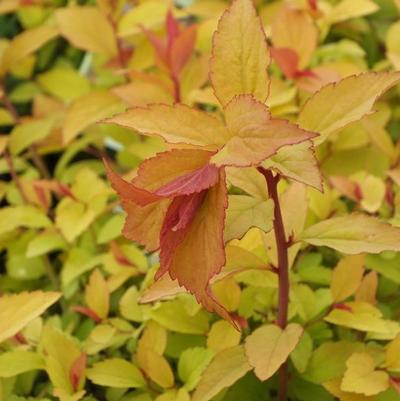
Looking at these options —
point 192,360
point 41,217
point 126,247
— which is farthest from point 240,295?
point 41,217

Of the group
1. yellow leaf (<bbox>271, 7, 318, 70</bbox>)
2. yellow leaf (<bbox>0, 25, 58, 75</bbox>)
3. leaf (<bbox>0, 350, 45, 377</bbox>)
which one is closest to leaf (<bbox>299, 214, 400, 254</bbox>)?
leaf (<bbox>0, 350, 45, 377</bbox>)

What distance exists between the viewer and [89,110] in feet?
3.69

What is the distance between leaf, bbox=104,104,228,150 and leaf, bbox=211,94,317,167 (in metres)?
0.04

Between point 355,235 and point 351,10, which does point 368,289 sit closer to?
point 355,235

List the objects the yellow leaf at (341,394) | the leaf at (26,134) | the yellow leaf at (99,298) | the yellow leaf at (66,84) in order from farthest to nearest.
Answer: the yellow leaf at (66,84) < the leaf at (26,134) < the yellow leaf at (99,298) < the yellow leaf at (341,394)

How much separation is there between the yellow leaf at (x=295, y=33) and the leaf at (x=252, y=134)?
524 mm

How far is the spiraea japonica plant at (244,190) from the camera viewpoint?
55cm

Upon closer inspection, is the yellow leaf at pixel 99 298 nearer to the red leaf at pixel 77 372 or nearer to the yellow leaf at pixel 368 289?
the red leaf at pixel 77 372

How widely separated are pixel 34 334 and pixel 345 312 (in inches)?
14.5

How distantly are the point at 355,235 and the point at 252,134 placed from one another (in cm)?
18

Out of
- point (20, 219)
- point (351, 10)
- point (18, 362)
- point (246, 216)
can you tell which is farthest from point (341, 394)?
point (351, 10)

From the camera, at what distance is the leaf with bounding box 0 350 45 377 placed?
78 cm

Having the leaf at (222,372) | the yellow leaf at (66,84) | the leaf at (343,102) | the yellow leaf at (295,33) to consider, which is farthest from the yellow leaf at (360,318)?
the yellow leaf at (66,84)

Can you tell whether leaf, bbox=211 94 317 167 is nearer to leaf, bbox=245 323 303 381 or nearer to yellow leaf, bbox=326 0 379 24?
leaf, bbox=245 323 303 381
